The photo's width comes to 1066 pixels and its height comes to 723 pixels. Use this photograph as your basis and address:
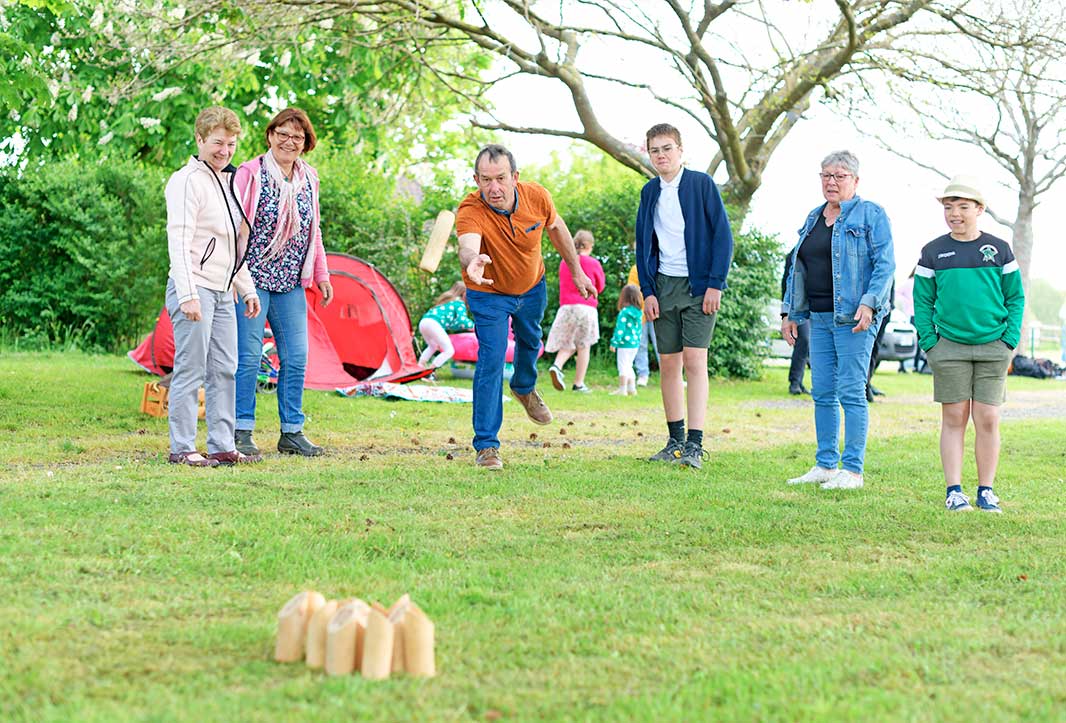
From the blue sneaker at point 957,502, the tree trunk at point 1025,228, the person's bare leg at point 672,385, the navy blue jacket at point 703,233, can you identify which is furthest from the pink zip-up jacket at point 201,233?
the tree trunk at point 1025,228

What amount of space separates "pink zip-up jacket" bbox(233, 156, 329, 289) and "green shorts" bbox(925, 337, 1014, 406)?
3.78 meters

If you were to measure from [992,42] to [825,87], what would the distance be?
199 centimetres

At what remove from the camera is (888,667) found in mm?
3348

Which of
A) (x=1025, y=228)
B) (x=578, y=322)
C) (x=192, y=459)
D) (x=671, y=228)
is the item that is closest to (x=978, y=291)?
(x=671, y=228)

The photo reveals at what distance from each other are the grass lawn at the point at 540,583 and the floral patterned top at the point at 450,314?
5756mm

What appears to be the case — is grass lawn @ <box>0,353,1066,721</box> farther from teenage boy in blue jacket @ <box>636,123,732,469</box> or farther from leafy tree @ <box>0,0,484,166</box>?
leafy tree @ <box>0,0,484,166</box>

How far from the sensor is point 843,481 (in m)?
6.81

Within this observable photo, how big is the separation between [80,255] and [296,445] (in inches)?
398

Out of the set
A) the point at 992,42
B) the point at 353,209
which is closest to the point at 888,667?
the point at 992,42

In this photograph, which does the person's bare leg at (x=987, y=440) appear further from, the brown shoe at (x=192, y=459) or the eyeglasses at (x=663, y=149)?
the brown shoe at (x=192, y=459)

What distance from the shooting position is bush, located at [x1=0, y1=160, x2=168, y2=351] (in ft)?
54.5

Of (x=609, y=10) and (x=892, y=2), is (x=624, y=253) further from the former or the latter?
(x=892, y=2)

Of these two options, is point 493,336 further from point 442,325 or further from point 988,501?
point 442,325

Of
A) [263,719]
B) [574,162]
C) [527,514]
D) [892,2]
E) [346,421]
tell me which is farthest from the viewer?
[574,162]
